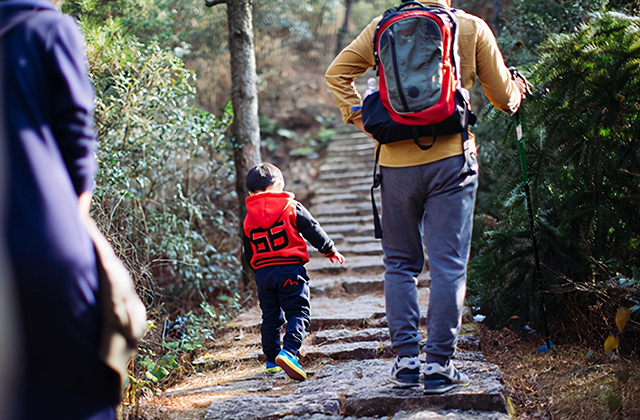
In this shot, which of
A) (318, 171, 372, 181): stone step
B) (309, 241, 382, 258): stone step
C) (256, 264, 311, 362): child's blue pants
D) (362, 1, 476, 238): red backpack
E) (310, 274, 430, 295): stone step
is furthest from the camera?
(318, 171, 372, 181): stone step

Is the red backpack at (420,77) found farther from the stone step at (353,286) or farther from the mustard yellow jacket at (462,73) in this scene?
the stone step at (353,286)

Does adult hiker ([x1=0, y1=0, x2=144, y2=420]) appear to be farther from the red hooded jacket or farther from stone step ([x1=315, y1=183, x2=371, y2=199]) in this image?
stone step ([x1=315, y1=183, x2=371, y2=199])

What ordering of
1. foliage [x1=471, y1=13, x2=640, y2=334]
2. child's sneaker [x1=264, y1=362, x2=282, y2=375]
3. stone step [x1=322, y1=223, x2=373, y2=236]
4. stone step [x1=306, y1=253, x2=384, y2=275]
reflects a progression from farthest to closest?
stone step [x1=322, y1=223, x2=373, y2=236], stone step [x1=306, y1=253, x2=384, y2=275], child's sneaker [x1=264, y1=362, x2=282, y2=375], foliage [x1=471, y1=13, x2=640, y2=334]

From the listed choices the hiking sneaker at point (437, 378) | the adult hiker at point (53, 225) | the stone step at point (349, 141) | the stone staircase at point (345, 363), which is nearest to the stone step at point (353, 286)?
the stone staircase at point (345, 363)

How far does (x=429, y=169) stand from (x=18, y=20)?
189cm

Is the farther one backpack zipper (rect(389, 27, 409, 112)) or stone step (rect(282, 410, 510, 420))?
backpack zipper (rect(389, 27, 409, 112))

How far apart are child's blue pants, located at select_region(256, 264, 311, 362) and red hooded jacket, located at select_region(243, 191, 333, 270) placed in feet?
0.22

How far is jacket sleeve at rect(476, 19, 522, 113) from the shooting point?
3125 millimetres

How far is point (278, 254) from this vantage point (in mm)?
4152

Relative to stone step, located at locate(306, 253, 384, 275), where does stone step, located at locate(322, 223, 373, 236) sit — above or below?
below

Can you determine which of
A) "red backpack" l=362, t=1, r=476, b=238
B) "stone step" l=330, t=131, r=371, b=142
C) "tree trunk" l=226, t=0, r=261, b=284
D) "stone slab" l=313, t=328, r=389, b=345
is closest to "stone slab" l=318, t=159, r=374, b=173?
"stone step" l=330, t=131, r=371, b=142

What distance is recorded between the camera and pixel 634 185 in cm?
360

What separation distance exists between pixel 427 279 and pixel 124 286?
4.80 metres

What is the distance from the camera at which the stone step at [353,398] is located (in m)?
2.95
